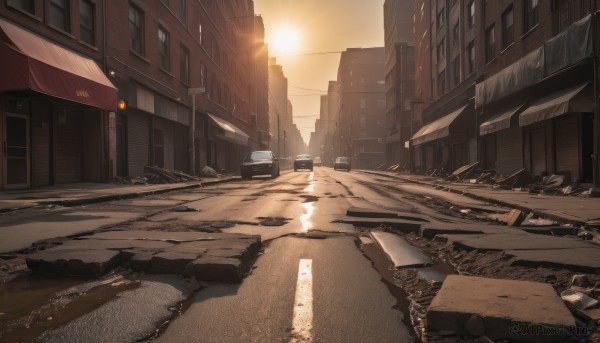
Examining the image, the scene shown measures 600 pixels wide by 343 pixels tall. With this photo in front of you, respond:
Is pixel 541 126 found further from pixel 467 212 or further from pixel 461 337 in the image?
pixel 461 337

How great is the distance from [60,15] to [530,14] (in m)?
17.4

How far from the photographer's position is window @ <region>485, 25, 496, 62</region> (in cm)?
2116

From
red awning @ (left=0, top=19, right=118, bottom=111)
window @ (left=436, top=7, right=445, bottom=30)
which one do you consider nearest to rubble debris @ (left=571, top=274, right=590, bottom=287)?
red awning @ (left=0, top=19, right=118, bottom=111)

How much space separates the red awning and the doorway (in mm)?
1819

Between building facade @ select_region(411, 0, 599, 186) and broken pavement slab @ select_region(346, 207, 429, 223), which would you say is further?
building facade @ select_region(411, 0, 599, 186)

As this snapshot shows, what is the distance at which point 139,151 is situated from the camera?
19.0m

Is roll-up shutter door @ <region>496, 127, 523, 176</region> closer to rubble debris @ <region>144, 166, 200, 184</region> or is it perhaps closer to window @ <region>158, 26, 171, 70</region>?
rubble debris @ <region>144, 166, 200, 184</region>

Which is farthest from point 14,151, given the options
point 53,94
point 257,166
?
point 257,166

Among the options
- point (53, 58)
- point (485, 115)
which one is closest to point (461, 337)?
point (53, 58)

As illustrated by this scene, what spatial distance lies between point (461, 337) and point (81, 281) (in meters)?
2.88

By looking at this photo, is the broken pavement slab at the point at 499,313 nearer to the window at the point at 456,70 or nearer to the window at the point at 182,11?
the window at the point at 182,11

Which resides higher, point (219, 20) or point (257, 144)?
point (219, 20)

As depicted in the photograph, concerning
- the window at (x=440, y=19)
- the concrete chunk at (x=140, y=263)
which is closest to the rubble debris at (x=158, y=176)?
the concrete chunk at (x=140, y=263)

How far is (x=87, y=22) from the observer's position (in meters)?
15.2
